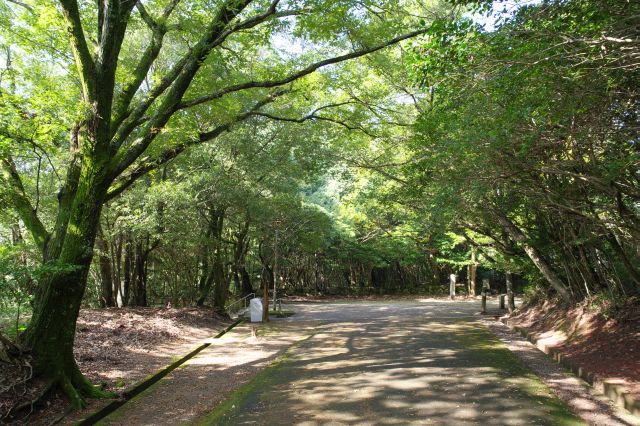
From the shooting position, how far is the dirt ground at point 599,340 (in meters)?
6.62

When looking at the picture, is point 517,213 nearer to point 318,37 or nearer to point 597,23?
point 318,37

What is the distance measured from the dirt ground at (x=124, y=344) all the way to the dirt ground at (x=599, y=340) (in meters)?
7.11

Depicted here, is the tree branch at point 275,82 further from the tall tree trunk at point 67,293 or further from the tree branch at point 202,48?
the tall tree trunk at point 67,293

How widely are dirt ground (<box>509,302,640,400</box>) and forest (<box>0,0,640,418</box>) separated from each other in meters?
0.48

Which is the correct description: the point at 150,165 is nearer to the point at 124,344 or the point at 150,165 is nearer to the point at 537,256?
the point at 124,344

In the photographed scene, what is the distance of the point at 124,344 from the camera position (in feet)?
33.0

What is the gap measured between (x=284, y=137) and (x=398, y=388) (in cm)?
1178

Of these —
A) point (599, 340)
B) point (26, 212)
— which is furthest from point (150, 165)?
point (599, 340)

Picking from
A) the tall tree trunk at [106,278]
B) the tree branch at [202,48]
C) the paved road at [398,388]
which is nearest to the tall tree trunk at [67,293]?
the tree branch at [202,48]

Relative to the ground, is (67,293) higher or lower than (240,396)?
higher

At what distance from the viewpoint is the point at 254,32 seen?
28.9 ft

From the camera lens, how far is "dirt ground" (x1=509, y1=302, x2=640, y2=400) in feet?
21.7

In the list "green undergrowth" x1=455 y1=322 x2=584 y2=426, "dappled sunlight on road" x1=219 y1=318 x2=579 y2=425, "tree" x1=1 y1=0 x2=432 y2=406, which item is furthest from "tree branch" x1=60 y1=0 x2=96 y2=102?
"green undergrowth" x1=455 y1=322 x2=584 y2=426

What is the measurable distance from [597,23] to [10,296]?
275 inches
